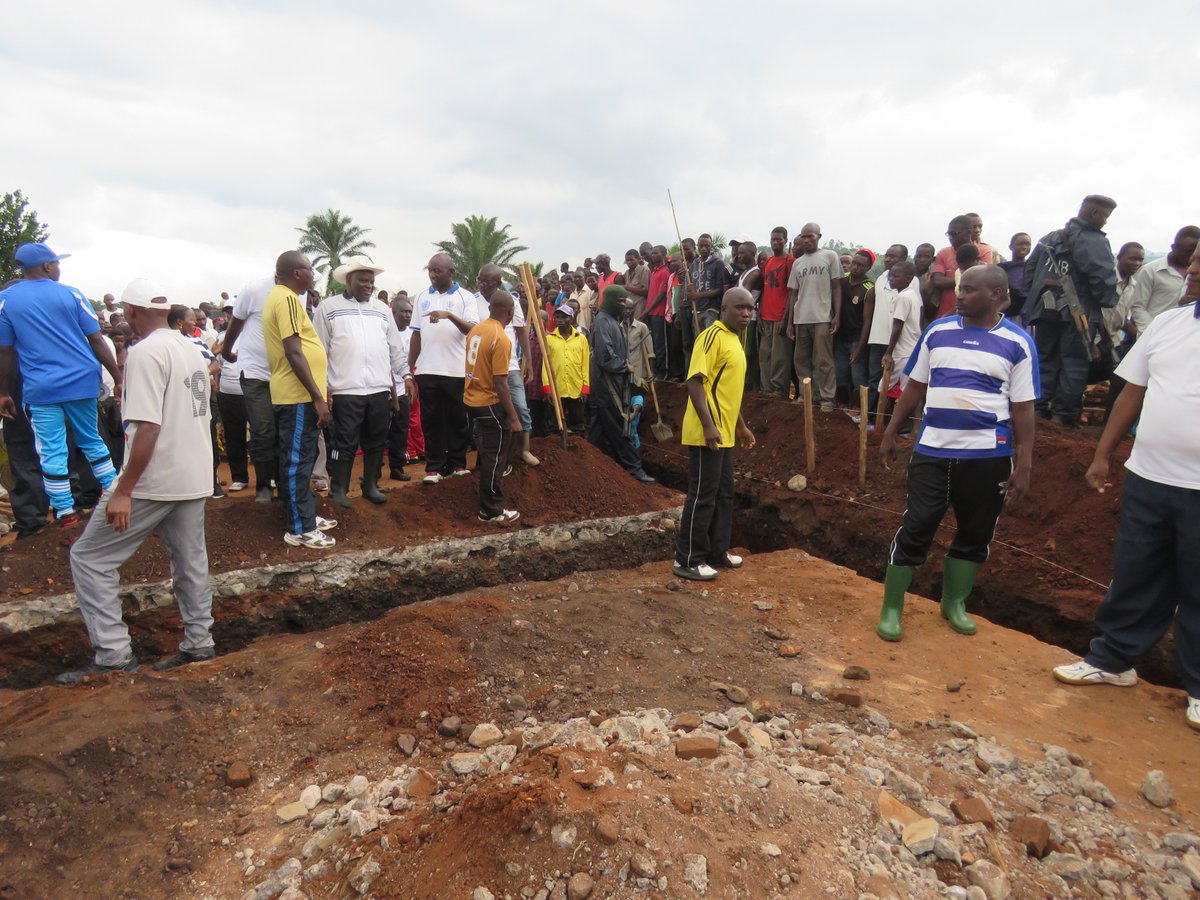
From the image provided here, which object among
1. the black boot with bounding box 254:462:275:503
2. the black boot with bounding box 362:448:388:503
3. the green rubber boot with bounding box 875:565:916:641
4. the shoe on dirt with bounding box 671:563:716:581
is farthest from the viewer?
the black boot with bounding box 362:448:388:503

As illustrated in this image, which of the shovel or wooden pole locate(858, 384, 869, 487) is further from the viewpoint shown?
the shovel

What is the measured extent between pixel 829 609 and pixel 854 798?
8.24ft

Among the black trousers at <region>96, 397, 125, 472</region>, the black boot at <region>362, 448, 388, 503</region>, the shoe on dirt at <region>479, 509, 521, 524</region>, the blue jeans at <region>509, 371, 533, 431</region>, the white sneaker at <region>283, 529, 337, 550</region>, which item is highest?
the blue jeans at <region>509, 371, 533, 431</region>

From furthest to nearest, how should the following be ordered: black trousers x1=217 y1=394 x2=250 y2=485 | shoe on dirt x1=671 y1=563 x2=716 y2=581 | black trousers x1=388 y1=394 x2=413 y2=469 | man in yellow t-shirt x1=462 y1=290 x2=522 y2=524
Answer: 1. black trousers x1=388 y1=394 x2=413 y2=469
2. black trousers x1=217 y1=394 x2=250 y2=485
3. man in yellow t-shirt x1=462 y1=290 x2=522 y2=524
4. shoe on dirt x1=671 y1=563 x2=716 y2=581

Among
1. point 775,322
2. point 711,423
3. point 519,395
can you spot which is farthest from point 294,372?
point 775,322

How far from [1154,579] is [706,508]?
260 cm

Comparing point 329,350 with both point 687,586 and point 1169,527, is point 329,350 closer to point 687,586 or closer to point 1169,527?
point 687,586

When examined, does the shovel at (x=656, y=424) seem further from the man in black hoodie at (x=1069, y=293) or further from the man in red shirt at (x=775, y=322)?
the man in black hoodie at (x=1069, y=293)

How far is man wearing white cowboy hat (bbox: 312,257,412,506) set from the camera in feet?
18.2

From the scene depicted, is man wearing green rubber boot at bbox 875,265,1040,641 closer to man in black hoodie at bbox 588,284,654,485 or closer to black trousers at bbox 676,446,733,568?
black trousers at bbox 676,446,733,568

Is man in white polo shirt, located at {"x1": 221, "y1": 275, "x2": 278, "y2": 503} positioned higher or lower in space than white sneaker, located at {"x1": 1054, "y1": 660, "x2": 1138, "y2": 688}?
higher

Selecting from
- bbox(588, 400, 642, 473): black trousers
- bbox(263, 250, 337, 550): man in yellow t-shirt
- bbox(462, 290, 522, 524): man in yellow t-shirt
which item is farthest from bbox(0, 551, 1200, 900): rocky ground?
bbox(588, 400, 642, 473): black trousers

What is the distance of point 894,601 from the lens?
14.4 feet

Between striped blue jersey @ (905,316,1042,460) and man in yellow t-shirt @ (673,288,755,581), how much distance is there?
1264 mm
